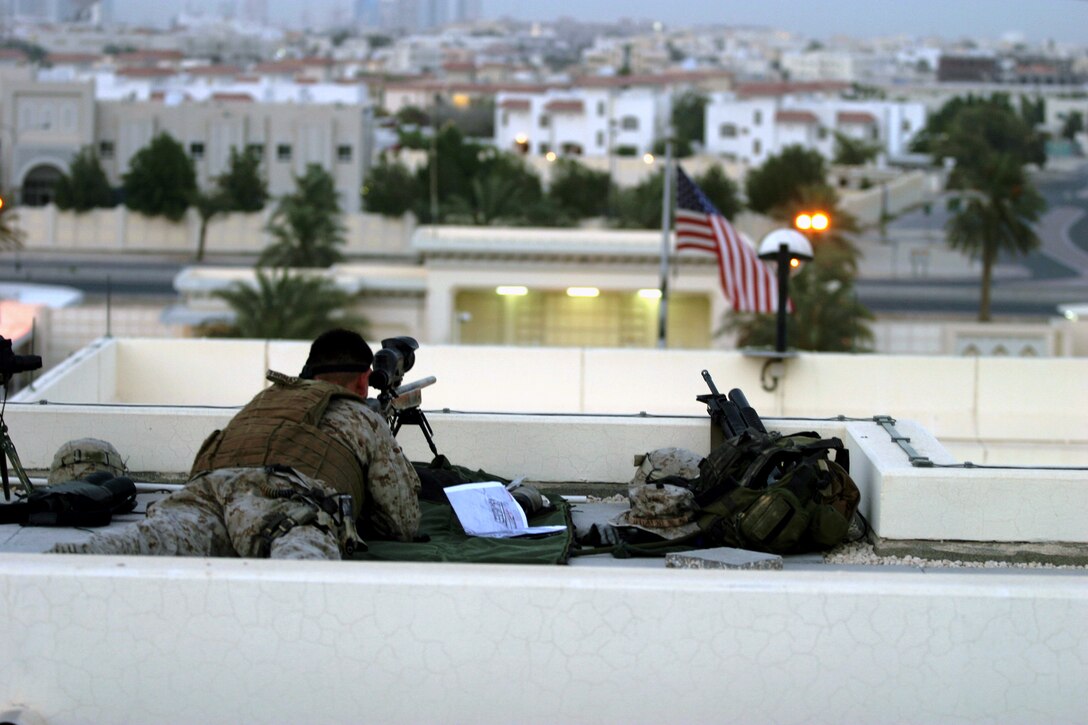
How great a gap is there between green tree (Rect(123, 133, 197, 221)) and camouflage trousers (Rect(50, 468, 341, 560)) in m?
66.6

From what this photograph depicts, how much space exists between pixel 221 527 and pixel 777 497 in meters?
2.16

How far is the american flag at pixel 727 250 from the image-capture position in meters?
19.1

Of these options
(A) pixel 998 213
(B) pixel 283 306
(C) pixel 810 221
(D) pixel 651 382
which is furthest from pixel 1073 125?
(D) pixel 651 382

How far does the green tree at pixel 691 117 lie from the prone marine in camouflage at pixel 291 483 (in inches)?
4685

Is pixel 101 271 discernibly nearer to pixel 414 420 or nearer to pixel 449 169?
pixel 449 169

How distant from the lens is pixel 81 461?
25.4 feet

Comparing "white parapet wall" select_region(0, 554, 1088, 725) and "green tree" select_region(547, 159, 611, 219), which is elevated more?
"green tree" select_region(547, 159, 611, 219)

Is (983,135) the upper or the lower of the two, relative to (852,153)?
upper

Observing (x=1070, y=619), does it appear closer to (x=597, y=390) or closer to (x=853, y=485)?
(x=853, y=485)

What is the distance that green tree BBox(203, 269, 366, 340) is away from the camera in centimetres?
3231

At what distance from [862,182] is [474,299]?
63475 millimetres

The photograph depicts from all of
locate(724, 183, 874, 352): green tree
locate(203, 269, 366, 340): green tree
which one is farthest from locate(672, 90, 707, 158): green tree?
locate(203, 269, 366, 340): green tree

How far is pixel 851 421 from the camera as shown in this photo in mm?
8508

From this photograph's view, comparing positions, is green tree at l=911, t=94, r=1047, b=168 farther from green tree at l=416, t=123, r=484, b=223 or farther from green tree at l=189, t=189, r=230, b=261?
green tree at l=189, t=189, r=230, b=261
